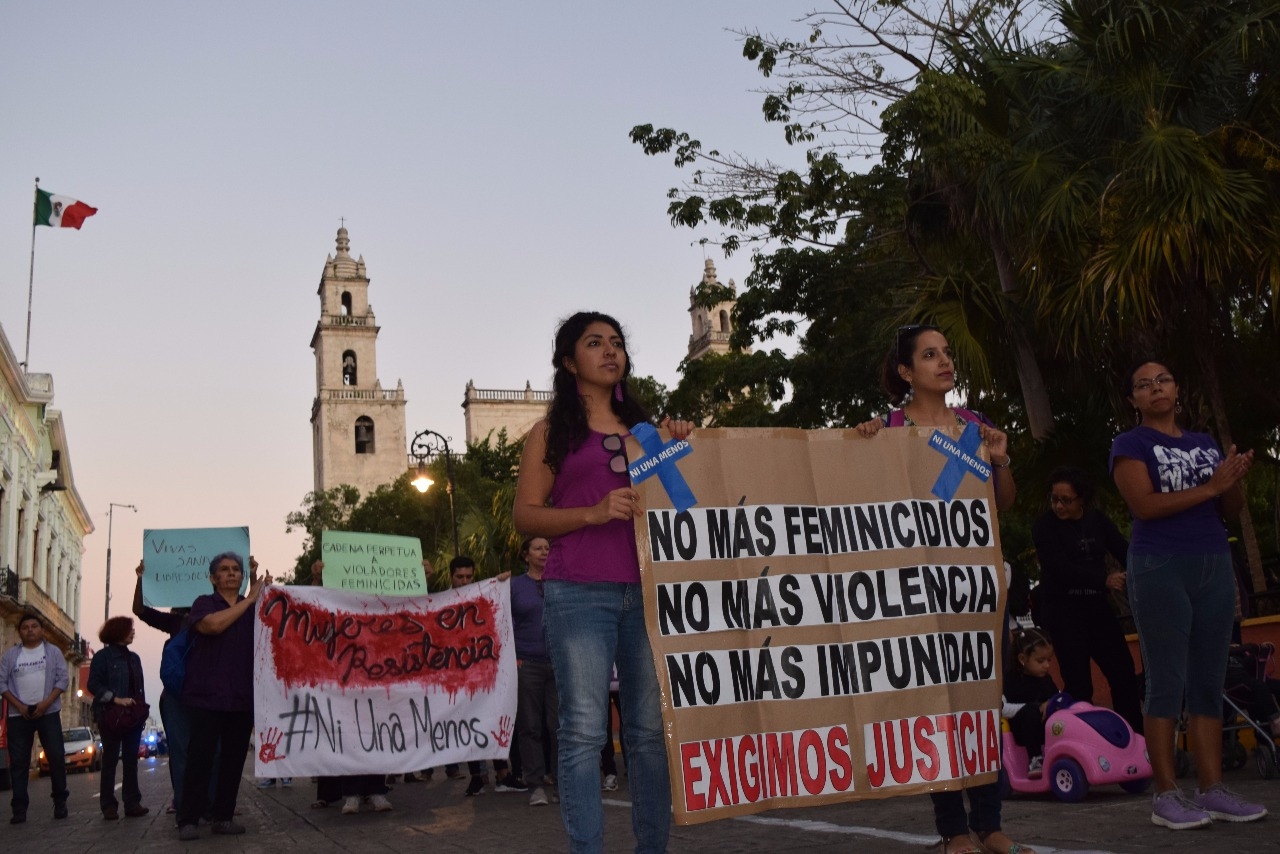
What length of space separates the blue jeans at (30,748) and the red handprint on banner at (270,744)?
405 cm

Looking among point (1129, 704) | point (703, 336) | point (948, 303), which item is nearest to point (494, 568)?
point (948, 303)

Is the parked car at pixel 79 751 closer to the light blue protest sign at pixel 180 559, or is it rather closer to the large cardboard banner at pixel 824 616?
the light blue protest sign at pixel 180 559

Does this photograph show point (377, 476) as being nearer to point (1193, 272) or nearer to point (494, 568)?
point (494, 568)

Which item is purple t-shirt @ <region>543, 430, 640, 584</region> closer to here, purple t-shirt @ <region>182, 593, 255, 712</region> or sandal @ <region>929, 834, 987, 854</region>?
sandal @ <region>929, 834, 987, 854</region>

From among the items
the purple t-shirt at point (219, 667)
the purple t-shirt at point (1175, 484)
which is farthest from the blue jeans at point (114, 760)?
the purple t-shirt at point (1175, 484)

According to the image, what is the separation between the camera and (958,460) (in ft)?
15.6

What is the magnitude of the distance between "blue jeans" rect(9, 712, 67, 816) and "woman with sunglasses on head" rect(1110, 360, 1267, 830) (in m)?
9.65

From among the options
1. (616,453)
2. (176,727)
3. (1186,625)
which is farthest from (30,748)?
(1186,625)

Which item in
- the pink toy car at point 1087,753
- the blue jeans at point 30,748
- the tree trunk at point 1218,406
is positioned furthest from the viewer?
the tree trunk at point 1218,406

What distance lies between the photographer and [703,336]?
286 feet

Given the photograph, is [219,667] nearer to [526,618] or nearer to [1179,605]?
[526,618]

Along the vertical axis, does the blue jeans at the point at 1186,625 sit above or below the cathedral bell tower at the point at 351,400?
below

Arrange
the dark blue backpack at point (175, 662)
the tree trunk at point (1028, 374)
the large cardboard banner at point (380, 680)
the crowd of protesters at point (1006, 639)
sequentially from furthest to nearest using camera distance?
the tree trunk at point (1028, 374) < the dark blue backpack at point (175, 662) < the large cardboard banner at point (380, 680) < the crowd of protesters at point (1006, 639)

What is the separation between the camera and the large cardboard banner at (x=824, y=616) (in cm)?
419
